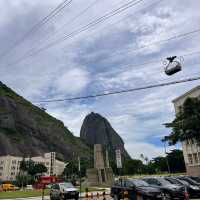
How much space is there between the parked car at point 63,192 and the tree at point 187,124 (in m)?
15.1

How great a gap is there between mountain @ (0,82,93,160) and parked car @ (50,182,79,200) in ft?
433

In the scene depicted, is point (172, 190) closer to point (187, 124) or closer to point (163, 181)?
point (163, 181)

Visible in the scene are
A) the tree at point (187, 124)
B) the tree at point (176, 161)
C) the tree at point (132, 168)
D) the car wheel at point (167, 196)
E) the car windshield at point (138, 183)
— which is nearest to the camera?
the car windshield at point (138, 183)

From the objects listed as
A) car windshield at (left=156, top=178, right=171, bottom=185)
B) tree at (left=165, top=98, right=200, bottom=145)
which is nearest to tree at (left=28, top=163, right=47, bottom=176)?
tree at (left=165, top=98, right=200, bottom=145)

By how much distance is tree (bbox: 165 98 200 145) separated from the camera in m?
33.8

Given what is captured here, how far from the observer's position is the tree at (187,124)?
33.8 meters

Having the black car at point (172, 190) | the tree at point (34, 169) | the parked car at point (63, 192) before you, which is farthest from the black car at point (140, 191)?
the tree at point (34, 169)

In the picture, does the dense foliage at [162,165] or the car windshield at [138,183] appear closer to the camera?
the car windshield at [138,183]

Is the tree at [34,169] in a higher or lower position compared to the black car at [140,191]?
higher

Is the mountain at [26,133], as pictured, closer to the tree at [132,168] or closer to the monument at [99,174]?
the tree at [132,168]

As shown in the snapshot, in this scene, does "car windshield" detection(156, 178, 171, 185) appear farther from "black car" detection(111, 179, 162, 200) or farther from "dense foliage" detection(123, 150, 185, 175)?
"dense foliage" detection(123, 150, 185, 175)

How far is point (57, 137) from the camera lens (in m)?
192

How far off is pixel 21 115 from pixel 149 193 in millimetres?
168132

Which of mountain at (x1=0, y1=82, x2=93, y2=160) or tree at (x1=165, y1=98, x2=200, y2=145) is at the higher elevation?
mountain at (x1=0, y1=82, x2=93, y2=160)
